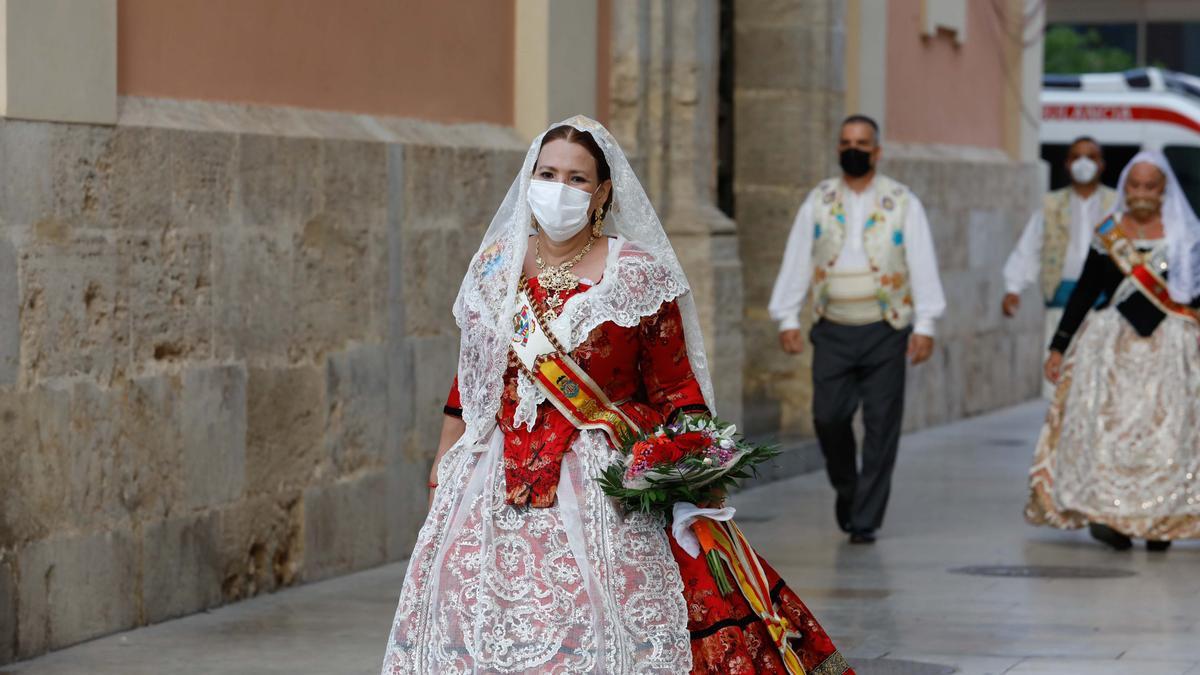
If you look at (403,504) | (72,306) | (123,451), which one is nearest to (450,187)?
(403,504)

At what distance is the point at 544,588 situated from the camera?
5699 mm

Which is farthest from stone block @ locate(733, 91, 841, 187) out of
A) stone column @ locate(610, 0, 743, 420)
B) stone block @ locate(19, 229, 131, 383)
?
stone block @ locate(19, 229, 131, 383)

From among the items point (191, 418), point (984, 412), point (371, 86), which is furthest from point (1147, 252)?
point (984, 412)

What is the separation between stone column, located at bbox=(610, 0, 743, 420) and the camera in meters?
12.7

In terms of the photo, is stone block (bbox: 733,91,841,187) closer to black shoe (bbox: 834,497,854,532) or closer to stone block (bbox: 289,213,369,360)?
black shoe (bbox: 834,497,854,532)

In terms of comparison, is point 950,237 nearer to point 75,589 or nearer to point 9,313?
point 75,589

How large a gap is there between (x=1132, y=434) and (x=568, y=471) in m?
5.70

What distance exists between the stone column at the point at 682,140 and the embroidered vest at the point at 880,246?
146cm

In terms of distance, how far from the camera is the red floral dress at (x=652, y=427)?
5.79 m

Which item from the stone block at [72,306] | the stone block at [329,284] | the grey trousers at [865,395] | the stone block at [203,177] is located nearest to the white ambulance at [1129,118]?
the grey trousers at [865,395]

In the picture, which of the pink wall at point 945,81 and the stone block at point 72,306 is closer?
the stone block at point 72,306

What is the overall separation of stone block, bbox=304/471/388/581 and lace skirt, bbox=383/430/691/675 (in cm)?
392

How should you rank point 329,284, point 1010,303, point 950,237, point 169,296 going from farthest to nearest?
point 950,237 < point 1010,303 < point 329,284 < point 169,296

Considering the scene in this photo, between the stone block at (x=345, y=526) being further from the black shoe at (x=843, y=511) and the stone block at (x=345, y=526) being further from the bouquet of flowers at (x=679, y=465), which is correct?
the bouquet of flowers at (x=679, y=465)
